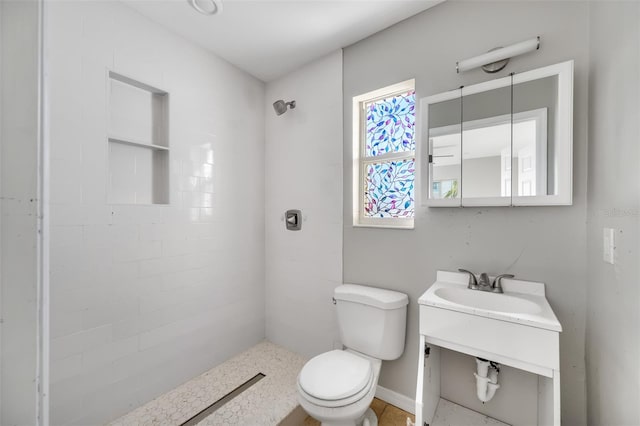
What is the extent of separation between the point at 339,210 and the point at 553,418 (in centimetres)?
150

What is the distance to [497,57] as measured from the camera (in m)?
1.36

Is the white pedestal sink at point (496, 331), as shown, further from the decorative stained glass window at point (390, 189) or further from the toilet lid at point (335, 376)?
the decorative stained glass window at point (390, 189)

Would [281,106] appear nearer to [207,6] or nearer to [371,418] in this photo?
[207,6]

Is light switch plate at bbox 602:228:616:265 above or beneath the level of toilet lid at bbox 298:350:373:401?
above

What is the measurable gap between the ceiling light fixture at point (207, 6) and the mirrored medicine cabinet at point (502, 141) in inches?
53.6

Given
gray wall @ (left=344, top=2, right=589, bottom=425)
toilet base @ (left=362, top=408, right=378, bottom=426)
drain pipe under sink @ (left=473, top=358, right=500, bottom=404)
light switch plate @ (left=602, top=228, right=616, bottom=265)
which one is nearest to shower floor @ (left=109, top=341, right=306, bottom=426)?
toilet base @ (left=362, top=408, right=378, bottom=426)

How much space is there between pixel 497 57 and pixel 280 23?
4.32 feet

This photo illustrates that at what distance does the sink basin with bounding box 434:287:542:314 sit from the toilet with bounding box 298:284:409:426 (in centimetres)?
29

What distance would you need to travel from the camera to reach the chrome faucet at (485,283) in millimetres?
1364

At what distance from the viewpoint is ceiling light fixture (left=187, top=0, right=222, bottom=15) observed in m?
1.56

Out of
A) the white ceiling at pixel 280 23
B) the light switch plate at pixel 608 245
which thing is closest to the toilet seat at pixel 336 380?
the light switch plate at pixel 608 245

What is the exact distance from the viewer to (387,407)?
5.71 feet
